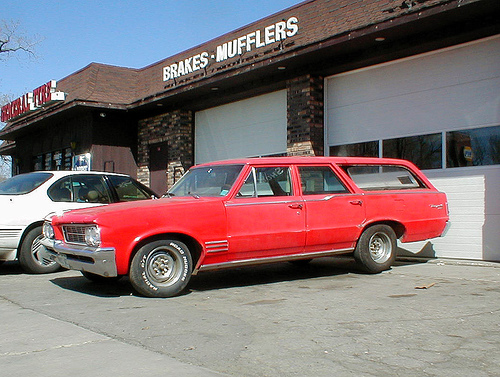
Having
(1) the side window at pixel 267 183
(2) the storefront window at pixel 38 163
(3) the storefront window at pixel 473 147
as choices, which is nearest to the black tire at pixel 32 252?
(1) the side window at pixel 267 183

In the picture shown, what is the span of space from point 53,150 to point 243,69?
11.2 metres

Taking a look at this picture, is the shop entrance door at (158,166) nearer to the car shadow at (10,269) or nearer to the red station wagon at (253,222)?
the car shadow at (10,269)

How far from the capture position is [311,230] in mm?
7465

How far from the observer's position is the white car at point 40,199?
8.46 m

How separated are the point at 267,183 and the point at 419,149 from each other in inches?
177

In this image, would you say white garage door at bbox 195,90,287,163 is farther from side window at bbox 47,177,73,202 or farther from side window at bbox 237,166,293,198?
side window at bbox 237,166,293,198

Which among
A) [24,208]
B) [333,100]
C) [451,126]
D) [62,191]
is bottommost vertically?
[24,208]

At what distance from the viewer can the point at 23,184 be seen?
9.29m

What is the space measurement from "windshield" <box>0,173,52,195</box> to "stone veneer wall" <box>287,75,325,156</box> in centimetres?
538

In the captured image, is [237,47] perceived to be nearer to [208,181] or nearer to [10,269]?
[208,181]

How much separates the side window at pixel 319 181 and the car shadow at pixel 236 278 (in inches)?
50.5

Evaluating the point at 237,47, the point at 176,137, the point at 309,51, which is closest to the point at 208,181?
the point at 309,51

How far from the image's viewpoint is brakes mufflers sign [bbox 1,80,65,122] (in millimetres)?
18984

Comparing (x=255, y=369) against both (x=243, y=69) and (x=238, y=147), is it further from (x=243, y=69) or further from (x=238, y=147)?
(x=238, y=147)
